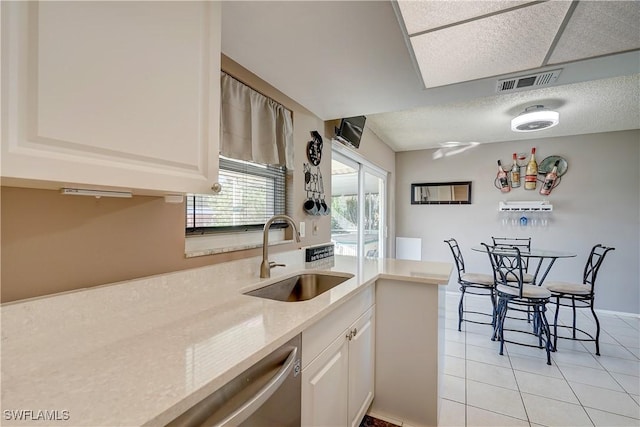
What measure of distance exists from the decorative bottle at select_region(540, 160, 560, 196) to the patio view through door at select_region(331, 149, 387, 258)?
2.27 m

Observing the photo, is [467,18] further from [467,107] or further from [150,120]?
[467,107]

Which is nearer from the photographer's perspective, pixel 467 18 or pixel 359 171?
pixel 467 18

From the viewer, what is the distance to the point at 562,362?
2.44 m

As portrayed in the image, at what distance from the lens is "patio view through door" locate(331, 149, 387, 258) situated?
3203 millimetres

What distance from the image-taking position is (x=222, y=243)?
1.52m

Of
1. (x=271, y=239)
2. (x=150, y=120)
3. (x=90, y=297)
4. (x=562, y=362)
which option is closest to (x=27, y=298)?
(x=90, y=297)

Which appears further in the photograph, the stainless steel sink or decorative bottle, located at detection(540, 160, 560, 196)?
decorative bottle, located at detection(540, 160, 560, 196)

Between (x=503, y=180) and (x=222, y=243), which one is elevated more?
(x=503, y=180)

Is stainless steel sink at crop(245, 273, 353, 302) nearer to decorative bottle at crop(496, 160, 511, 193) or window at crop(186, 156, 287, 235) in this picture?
window at crop(186, 156, 287, 235)

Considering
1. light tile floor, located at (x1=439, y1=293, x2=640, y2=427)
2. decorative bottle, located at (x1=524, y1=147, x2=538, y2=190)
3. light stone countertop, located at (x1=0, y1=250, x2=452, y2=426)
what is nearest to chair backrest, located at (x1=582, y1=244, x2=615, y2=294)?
light tile floor, located at (x1=439, y1=293, x2=640, y2=427)

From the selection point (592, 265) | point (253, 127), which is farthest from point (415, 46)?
point (592, 265)

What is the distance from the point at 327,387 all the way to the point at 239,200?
1.06m

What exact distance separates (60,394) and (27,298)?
366mm

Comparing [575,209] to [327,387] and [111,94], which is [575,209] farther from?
[111,94]
